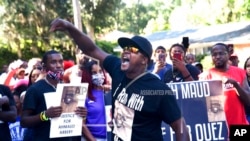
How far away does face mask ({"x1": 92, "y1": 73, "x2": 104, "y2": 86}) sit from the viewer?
760cm

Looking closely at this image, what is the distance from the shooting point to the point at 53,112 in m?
5.86

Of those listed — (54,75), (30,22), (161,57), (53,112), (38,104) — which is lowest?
(53,112)

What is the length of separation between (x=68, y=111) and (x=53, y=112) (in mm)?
321

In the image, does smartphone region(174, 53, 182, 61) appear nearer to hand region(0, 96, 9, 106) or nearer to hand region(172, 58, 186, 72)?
hand region(172, 58, 186, 72)

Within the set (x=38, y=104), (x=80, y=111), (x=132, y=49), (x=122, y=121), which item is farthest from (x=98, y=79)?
(x=122, y=121)

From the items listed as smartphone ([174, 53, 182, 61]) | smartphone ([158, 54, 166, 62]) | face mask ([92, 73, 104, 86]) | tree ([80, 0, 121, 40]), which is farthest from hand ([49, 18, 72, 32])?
tree ([80, 0, 121, 40])

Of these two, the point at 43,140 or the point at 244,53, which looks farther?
the point at 244,53

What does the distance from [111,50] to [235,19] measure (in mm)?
11041

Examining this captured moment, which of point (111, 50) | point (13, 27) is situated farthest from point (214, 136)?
point (111, 50)

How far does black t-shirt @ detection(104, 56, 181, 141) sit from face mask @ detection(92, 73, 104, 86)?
243cm

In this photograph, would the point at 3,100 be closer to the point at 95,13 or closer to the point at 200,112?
the point at 200,112

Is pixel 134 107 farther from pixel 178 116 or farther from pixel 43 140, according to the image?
pixel 43 140

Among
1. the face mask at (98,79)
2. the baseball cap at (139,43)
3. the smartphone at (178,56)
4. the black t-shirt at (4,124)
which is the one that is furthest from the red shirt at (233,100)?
the black t-shirt at (4,124)

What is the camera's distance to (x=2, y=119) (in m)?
5.47
